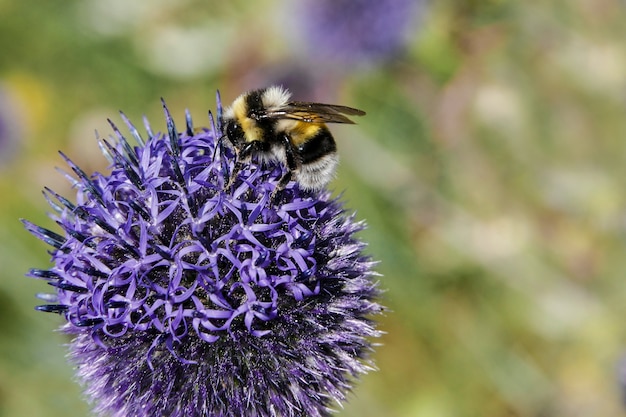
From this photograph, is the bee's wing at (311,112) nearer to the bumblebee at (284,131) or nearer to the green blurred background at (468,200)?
the bumblebee at (284,131)

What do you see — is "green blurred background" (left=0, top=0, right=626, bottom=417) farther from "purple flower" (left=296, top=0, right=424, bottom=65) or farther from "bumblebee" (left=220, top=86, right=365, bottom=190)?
"bumblebee" (left=220, top=86, right=365, bottom=190)

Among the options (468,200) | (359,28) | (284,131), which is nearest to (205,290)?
(284,131)

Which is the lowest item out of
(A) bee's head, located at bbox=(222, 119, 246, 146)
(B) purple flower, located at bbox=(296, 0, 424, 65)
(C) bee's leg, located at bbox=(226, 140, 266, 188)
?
(C) bee's leg, located at bbox=(226, 140, 266, 188)

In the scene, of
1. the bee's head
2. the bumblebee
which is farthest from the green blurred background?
the bee's head

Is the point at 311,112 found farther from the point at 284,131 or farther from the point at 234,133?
the point at 234,133

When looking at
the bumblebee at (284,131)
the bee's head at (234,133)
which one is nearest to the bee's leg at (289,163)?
the bumblebee at (284,131)
